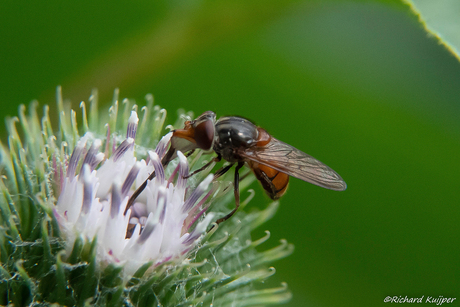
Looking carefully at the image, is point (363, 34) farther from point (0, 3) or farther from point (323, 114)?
point (0, 3)

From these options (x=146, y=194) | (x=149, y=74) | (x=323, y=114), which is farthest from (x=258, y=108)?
(x=146, y=194)

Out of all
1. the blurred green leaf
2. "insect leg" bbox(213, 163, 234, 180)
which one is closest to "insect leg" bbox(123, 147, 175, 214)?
"insect leg" bbox(213, 163, 234, 180)

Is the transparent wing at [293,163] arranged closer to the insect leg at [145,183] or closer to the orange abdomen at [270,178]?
the orange abdomen at [270,178]

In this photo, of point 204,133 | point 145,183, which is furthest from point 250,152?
point 145,183

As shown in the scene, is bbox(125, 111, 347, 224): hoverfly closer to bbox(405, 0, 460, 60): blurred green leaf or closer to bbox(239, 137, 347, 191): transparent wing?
bbox(239, 137, 347, 191): transparent wing

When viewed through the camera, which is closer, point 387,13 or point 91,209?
point 91,209

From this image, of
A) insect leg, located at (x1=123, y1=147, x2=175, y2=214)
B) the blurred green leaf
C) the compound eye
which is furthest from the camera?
the compound eye
